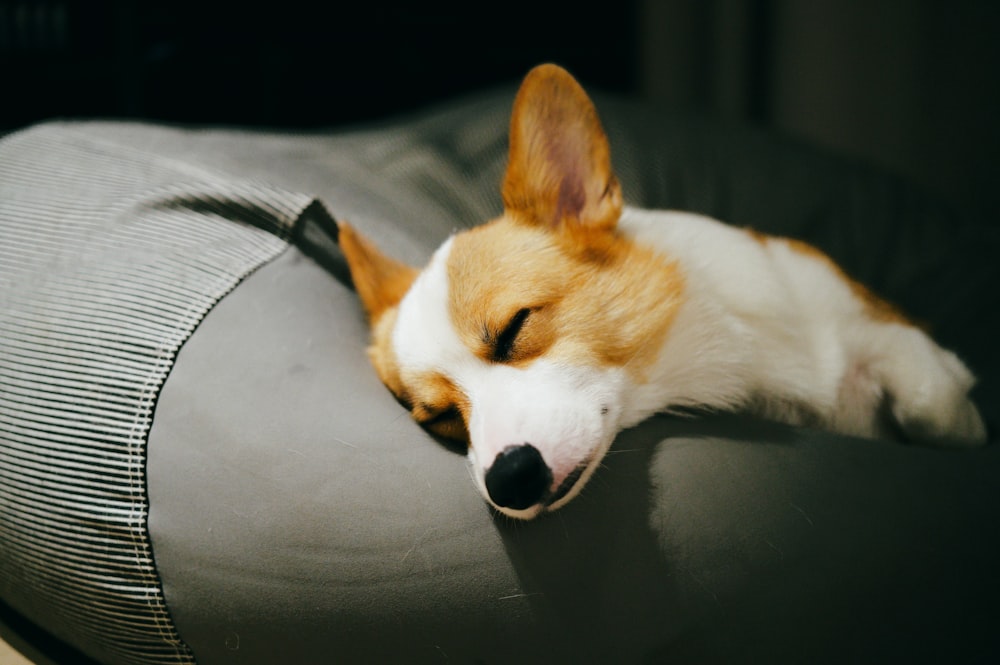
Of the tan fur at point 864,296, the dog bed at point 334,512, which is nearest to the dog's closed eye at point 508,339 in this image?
the dog bed at point 334,512

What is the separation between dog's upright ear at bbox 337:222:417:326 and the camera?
51.1 inches

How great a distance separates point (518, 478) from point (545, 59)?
3.10 m

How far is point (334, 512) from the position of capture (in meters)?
0.92

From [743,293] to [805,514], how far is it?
17.3 inches

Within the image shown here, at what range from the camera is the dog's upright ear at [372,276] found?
1.30m

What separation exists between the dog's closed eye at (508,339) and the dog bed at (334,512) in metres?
0.16

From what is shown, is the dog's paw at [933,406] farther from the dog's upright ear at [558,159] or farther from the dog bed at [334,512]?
the dog's upright ear at [558,159]

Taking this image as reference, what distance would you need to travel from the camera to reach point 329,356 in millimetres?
1125

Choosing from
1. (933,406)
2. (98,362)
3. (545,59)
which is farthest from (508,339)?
(545,59)

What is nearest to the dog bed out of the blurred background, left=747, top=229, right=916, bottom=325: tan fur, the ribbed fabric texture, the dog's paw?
the ribbed fabric texture

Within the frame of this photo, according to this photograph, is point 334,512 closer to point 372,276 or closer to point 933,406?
point 372,276

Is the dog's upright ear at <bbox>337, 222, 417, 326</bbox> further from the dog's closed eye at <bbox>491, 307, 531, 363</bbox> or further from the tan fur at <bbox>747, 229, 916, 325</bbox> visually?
the tan fur at <bbox>747, 229, 916, 325</bbox>

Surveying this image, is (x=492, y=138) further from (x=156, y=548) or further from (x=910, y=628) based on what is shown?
(x=910, y=628)

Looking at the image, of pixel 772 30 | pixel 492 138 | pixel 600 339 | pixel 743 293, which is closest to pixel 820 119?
pixel 772 30
